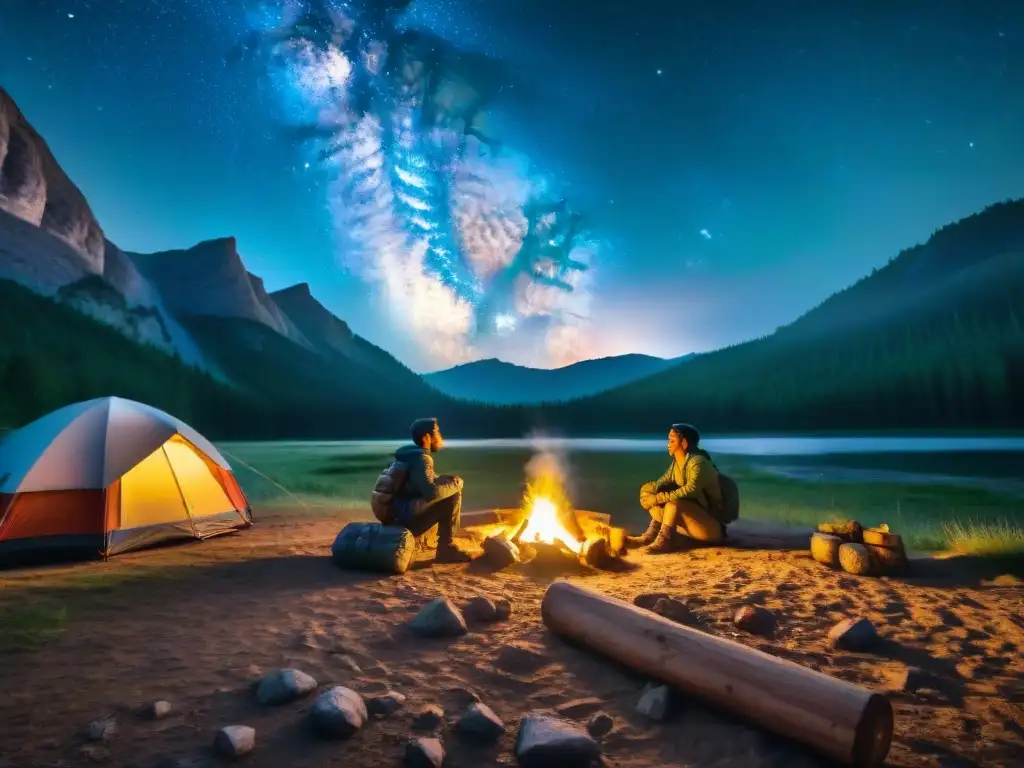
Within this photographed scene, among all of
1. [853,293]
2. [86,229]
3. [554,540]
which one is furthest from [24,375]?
[853,293]

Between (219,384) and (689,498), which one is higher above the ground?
(219,384)

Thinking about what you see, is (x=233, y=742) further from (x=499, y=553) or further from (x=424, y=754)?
(x=499, y=553)

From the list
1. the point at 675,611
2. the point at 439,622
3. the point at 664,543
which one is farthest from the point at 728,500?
the point at 439,622

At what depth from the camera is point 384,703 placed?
4055 mm

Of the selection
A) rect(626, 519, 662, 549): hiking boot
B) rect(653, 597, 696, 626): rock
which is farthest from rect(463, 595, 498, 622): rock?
rect(626, 519, 662, 549): hiking boot

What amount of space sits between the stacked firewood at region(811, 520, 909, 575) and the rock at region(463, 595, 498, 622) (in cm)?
590

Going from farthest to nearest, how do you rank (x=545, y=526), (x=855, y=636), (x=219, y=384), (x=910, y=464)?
1. (x=219, y=384)
2. (x=910, y=464)
3. (x=545, y=526)
4. (x=855, y=636)

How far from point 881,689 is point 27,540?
40.1ft

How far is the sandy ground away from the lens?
3.56 m

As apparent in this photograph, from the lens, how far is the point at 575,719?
402 cm

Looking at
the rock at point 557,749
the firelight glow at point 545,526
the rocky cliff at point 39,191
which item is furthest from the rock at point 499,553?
the rocky cliff at point 39,191

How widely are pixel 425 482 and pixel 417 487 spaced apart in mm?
205

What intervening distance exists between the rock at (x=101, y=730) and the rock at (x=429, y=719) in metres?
2.04

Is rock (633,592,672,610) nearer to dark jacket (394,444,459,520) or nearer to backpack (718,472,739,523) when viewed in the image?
dark jacket (394,444,459,520)
